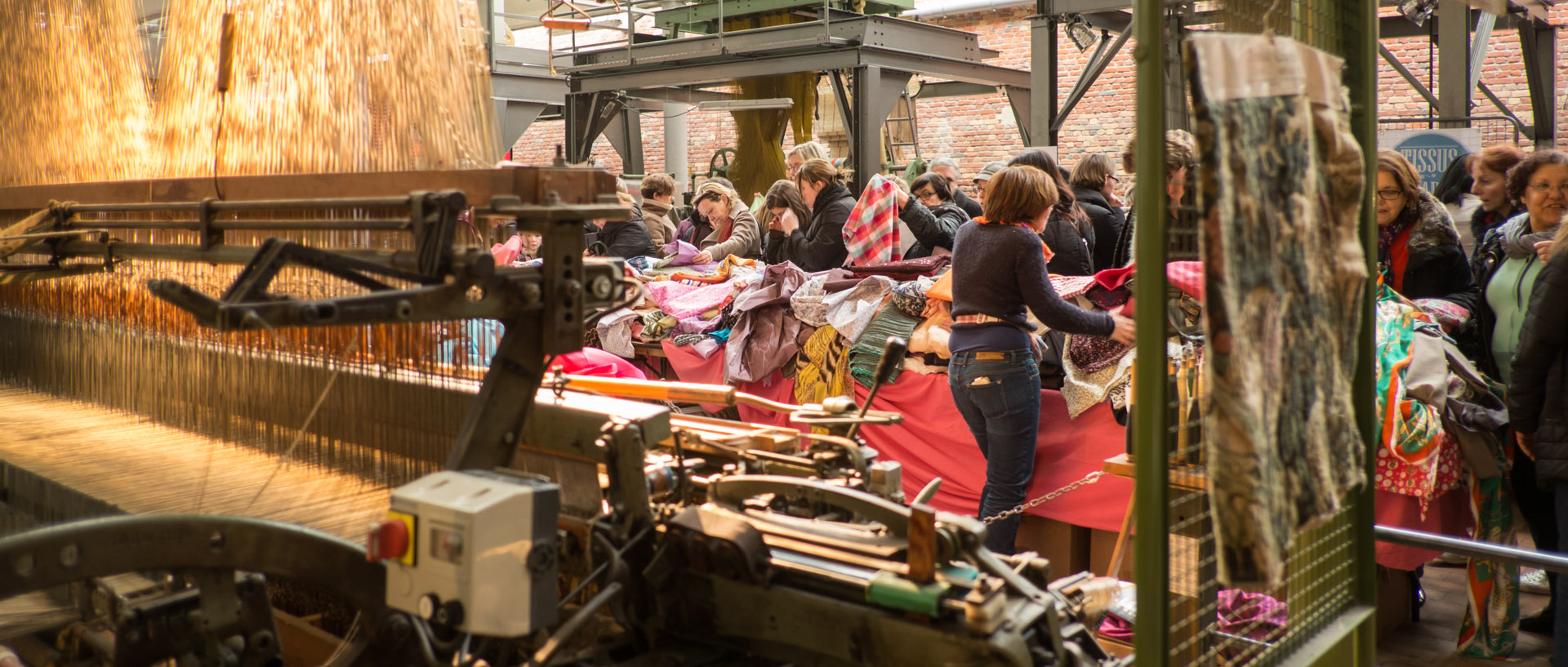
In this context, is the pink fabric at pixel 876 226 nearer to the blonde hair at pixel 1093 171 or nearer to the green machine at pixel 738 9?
the blonde hair at pixel 1093 171

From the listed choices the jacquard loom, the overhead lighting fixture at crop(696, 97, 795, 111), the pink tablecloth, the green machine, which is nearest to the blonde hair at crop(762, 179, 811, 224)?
the pink tablecloth

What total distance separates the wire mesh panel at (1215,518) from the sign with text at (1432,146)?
Result: 4790 millimetres

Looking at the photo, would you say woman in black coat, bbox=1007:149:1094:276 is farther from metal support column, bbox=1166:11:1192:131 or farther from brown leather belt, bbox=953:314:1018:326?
metal support column, bbox=1166:11:1192:131

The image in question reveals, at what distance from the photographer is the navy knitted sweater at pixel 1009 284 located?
3.47 m

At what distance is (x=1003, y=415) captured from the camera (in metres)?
3.63

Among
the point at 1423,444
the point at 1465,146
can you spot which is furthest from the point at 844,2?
the point at 1423,444

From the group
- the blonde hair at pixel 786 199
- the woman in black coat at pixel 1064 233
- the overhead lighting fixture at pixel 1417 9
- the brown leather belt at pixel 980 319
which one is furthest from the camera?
the overhead lighting fixture at pixel 1417 9

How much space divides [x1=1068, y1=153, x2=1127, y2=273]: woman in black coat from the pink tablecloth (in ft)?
2.87

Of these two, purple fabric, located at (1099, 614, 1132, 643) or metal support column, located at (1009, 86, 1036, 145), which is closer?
purple fabric, located at (1099, 614, 1132, 643)

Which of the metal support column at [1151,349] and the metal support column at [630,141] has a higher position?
the metal support column at [630,141]

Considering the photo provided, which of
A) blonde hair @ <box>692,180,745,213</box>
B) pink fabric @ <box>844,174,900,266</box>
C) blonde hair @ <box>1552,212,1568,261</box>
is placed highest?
blonde hair @ <box>692,180,745,213</box>

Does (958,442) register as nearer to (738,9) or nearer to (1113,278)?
(1113,278)

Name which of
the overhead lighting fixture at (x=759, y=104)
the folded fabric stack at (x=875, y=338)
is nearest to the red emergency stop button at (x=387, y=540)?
the folded fabric stack at (x=875, y=338)

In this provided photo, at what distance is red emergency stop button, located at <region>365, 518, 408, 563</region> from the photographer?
1.37m
